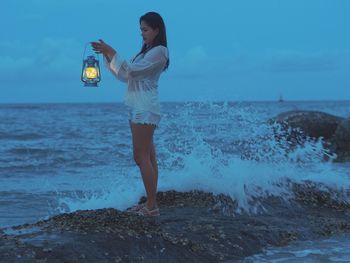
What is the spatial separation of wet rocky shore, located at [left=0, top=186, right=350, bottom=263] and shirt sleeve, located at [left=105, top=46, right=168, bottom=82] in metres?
1.15

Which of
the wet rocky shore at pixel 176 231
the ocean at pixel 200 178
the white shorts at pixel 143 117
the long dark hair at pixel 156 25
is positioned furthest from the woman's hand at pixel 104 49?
the ocean at pixel 200 178

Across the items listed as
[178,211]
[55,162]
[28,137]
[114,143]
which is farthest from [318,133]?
[178,211]

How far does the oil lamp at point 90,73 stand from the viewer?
466 cm

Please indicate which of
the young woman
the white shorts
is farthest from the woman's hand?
the white shorts

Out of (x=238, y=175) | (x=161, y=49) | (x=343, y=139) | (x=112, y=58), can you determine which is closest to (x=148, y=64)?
(x=161, y=49)

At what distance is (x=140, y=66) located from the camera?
448 centimetres

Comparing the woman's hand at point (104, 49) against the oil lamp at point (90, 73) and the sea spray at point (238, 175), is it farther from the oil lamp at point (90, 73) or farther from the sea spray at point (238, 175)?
the sea spray at point (238, 175)

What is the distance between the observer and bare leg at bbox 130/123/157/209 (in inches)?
181

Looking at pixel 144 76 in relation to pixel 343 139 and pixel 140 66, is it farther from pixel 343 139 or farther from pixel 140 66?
pixel 343 139

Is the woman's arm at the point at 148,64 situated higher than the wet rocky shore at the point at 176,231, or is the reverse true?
the woman's arm at the point at 148,64

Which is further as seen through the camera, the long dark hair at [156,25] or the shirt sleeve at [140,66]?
the long dark hair at [156,25]

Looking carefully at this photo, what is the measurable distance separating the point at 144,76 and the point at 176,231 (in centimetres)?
131

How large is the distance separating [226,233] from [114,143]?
1311cm

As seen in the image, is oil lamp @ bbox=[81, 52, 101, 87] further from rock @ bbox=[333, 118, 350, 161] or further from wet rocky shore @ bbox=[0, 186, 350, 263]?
rock @ bbox=[333, 118, 350, 161]
